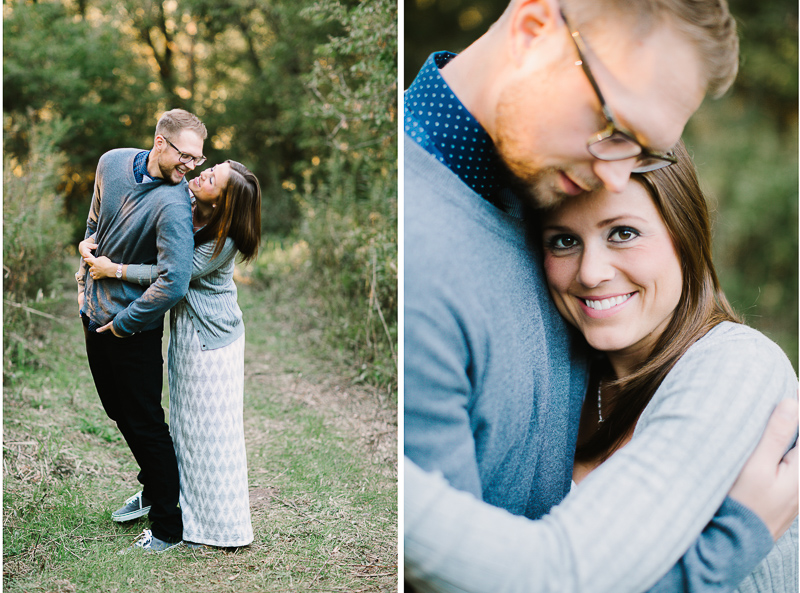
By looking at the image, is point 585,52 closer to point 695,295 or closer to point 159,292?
point 695,295

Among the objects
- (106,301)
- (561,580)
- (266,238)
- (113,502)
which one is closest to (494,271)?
(561,580)

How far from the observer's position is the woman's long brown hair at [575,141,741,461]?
144 cm

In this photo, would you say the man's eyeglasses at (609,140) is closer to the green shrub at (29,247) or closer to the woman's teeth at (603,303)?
the woman's teeth at (603,303)

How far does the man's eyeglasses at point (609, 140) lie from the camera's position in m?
1.14

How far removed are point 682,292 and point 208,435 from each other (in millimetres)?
1651

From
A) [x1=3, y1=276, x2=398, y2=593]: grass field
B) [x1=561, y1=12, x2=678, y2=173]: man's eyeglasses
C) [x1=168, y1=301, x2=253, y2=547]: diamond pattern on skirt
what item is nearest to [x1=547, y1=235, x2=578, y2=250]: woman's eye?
[x1=561, y1=12, x2=678, y2=173]: man's eyeglasses

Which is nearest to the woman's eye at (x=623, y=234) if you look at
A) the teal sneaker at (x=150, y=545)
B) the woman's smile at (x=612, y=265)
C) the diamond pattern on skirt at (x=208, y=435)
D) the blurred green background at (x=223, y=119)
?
the woman's smile at (x=612, y=265)

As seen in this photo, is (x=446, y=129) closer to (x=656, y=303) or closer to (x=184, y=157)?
(x=656, y=303)

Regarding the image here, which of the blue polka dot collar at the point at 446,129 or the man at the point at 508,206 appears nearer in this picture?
the man at the point at 508,206

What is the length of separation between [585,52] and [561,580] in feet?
3.00

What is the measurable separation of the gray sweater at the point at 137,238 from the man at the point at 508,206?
1.08 m

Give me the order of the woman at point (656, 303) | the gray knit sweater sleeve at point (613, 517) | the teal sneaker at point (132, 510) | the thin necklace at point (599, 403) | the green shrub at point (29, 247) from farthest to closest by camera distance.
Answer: the green shrub at point (29, 247), the teal sneaker at point (132, 510), the thin necklace at point (599, 403), the woman at point (656, 303), the gray knit sweater sleeve at point (613, 517)

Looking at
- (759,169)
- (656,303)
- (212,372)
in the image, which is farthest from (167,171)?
(759,169)

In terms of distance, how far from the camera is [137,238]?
2078 millimetres
